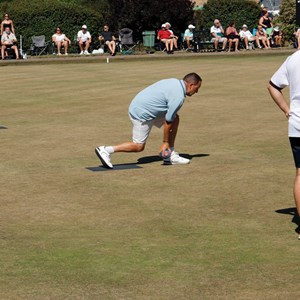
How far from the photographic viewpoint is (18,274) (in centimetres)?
751

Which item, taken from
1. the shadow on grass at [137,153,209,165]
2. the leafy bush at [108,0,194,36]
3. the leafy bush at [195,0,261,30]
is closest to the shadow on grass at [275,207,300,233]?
the shadow on grass at [137,153,209,165]

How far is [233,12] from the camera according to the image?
48.0m

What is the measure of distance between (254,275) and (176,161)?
5269 millimetres

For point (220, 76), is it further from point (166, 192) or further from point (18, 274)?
point (18, 274)

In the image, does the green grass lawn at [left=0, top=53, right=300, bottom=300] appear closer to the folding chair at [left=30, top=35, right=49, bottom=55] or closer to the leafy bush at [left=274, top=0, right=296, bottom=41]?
the folding chair at [left=30, top=35, right=49, bottom=55]

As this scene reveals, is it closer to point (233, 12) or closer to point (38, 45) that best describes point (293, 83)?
point (38, 45)

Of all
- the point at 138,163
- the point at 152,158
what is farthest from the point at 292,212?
the point at 152,158

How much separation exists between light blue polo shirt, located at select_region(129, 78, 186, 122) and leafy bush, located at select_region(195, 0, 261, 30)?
35.8 m

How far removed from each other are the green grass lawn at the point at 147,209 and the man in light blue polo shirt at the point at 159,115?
23 centimetres

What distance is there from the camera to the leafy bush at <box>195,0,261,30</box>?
4794 cm

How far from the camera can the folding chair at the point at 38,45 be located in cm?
4191

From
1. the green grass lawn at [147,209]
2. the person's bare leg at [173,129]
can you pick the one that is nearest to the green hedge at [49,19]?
the green grass lawn at [147,209]

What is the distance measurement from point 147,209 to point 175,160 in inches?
109

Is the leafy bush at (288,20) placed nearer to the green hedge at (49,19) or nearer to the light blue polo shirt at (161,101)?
the green hedge at (49,19)
